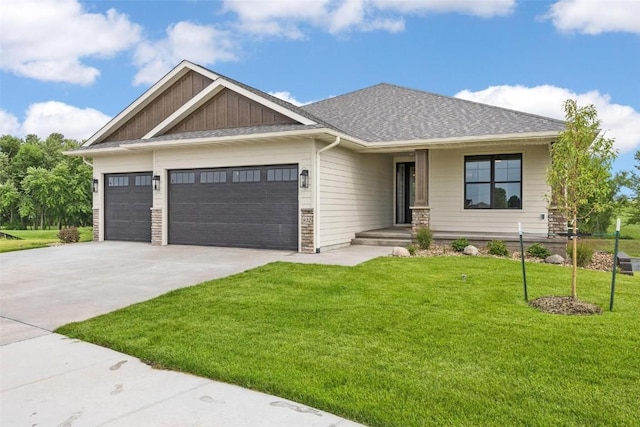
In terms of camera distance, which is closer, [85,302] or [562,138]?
[562,138]

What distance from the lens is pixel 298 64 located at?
63.1 ft

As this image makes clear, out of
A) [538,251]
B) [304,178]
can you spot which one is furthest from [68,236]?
[538,251]

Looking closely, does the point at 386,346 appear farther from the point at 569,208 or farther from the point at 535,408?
the point at 569,208

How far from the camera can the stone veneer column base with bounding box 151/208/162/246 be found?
13375 mm

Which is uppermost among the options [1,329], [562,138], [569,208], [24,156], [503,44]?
[503,44]

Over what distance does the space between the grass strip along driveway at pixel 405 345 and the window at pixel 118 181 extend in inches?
373

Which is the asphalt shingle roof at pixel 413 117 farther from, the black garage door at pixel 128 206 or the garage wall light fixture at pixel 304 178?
the black garage door at pixel 128 206

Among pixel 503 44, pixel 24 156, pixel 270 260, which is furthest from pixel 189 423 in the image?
pixel 24 156

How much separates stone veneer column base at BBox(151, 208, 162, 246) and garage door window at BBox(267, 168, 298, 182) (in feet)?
13.6

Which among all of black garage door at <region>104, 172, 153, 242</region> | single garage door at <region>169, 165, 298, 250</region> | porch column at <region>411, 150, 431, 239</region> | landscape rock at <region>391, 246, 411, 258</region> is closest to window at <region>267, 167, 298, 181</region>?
single garage door at <region>169, 165, 298, 250</region>

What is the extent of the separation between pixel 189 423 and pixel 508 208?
11587 mm

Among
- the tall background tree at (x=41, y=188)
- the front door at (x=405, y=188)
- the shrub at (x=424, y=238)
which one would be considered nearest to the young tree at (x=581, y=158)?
the shrub at (x=424, y=238)

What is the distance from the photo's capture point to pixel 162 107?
46.7 ft

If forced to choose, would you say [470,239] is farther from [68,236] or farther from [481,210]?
[68,236]
